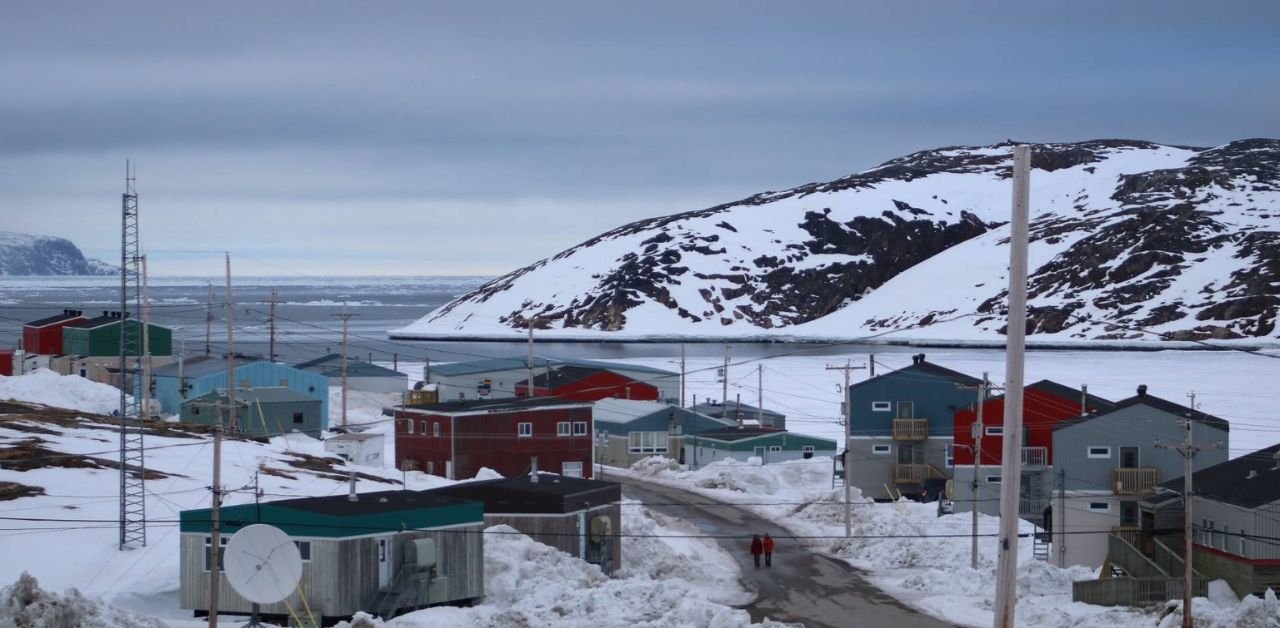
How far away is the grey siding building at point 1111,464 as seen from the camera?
36719 mm

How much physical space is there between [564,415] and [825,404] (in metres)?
35.4

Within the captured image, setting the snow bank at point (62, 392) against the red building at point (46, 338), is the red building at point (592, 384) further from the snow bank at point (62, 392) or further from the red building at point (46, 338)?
the red building at point (46, 338)

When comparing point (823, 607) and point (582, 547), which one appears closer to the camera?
point (823, 607)

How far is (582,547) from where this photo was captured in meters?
32.6

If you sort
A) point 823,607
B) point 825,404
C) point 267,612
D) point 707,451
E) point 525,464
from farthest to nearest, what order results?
point 825,404 → point 707,451 → point 525,464 → point 823,607 → point 267,612

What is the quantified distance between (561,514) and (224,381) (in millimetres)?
33492

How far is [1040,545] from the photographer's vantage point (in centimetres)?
3791

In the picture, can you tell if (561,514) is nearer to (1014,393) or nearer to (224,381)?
(1014,393)

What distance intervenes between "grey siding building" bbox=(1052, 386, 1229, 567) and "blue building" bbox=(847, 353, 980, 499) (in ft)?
38.4

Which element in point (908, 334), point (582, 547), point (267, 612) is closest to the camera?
point (267, 612)

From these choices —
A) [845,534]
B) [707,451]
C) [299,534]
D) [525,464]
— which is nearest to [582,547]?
[299,534]

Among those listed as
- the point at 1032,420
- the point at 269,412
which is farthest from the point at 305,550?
the point at 269,412

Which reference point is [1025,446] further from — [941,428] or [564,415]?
[564,415]

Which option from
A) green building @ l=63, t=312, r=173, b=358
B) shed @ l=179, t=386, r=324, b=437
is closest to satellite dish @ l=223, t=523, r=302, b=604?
shed @ l=179, t=386, r=324, b=437
